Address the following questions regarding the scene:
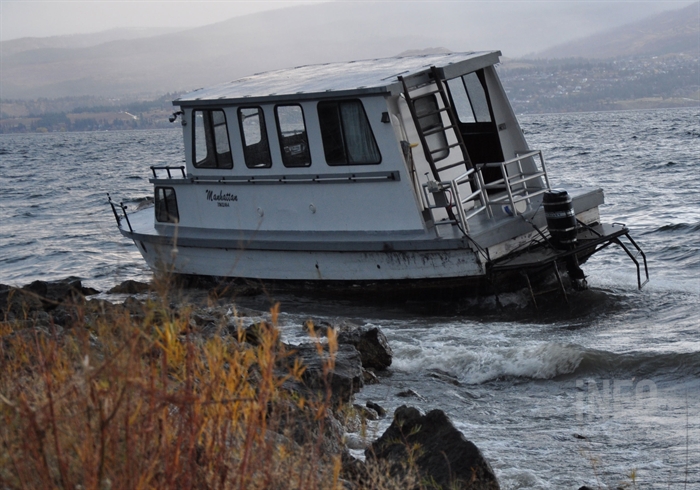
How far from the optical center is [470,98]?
12.9 metres

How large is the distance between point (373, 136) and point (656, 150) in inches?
1253

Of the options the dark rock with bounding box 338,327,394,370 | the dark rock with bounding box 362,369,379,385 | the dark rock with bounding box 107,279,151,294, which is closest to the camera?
the dark rock with bounding box 362,369,379,385

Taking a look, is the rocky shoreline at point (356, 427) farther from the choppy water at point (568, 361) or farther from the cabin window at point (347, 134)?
the cabin window at point (347, 134)

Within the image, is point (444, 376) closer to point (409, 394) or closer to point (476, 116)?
point (409, 394)

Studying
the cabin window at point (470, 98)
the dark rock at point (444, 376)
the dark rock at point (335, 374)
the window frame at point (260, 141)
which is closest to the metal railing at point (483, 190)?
the cabin window at point (470, 98)

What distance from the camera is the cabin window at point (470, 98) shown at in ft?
42.1

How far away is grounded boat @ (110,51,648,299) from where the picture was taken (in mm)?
11195

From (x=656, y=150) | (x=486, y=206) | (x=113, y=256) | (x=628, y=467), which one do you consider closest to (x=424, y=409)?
(x=628, y=467)

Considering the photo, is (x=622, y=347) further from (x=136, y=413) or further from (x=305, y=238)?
(x=136, y=413)

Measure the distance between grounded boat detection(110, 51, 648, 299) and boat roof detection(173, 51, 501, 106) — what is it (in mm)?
33

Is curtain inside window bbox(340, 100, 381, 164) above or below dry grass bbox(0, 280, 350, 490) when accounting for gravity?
above

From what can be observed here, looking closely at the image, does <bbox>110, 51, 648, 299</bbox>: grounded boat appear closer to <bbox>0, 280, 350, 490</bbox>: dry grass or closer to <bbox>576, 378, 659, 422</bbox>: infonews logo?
<bbox>576, 378, 659, 422</bbox>: infonews logo

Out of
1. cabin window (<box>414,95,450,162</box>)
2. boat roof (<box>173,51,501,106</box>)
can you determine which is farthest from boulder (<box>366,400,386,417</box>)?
cabin window (<box>414,95,450,162</box>)

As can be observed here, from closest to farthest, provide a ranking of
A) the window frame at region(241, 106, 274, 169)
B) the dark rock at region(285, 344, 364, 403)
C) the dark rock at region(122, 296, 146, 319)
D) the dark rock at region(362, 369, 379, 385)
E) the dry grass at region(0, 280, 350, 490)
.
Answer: the dry grass at region(0, 280, 350, 490) < the dark rock at region(122, 296, 146, 319) < the dark rock at region(285, 344, 364, 403) < the dark rock at region(362, 369, 379, 385) < the window frame at region(241, 106, 274, 169)
